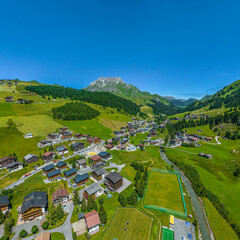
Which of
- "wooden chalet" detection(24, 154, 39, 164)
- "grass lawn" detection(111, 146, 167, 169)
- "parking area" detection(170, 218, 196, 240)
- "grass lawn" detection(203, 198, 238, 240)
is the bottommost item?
"grass lawn" detection(203, 198, 238, 240)

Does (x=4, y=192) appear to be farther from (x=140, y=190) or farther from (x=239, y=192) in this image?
(x=239, y=192)

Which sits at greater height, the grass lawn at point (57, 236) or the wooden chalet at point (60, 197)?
the wooden chalet at point (60, 197)

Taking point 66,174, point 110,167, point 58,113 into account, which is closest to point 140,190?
point 110,167

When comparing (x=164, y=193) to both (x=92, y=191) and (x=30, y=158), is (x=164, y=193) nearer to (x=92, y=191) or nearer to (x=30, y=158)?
(x=92, y=191)

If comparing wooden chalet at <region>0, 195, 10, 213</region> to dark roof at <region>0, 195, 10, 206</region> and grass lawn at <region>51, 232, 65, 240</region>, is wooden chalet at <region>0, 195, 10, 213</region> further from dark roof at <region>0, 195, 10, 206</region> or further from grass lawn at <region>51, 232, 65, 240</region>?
grass lawn at <region>51, 232, 65, 240</region>

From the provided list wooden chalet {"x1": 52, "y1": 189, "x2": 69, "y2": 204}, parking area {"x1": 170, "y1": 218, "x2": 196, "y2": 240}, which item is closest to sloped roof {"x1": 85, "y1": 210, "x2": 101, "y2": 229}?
wooden chalet {"x1": 52, "y1": 189, "x2": 69, "y2": 204}

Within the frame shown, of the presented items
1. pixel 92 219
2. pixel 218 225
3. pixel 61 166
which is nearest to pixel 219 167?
pixel 218 225

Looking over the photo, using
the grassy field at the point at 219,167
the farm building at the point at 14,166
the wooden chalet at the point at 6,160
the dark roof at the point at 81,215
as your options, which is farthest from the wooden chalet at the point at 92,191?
the grassy field at the point at 219,167

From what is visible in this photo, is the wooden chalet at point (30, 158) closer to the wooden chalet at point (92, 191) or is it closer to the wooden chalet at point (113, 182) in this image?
the wooden chalet at point (92, 191)
